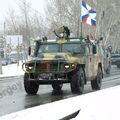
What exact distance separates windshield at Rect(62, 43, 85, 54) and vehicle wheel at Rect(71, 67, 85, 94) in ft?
3.29

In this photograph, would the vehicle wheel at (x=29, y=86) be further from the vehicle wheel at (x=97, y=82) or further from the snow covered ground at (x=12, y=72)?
the snow covered ground at (x=12, y=72)

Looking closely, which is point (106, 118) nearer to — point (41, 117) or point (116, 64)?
point (41, 117)

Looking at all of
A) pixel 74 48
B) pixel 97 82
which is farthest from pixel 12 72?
pixel 74 48

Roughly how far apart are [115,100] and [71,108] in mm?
1574

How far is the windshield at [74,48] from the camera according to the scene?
17.4m

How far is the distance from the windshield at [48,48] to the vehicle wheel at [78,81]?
142cm

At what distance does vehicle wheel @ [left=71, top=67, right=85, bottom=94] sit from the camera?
52.5 feet

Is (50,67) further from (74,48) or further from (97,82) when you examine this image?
(97,82)

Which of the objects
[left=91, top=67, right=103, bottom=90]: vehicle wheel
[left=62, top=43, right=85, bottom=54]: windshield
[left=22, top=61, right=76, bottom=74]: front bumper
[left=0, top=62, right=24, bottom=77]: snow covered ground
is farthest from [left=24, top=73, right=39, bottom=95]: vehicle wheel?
[left=0, top=62, right=24, bottom=77]: snow covered ground

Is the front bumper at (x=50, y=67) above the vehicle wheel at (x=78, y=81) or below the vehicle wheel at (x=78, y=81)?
above

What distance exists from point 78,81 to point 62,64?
77 centimetres

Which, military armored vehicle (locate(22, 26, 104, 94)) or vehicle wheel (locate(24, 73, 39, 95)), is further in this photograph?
vehicle wheel (locate(24, 73, 39, 95))

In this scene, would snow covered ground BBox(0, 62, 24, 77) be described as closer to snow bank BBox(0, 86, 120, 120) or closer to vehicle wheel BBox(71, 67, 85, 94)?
vehicle wheel BBox(71, 67, 85, 94)

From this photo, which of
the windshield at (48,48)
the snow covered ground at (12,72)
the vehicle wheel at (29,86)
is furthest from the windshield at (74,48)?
the snow covered ground at (12,72)
